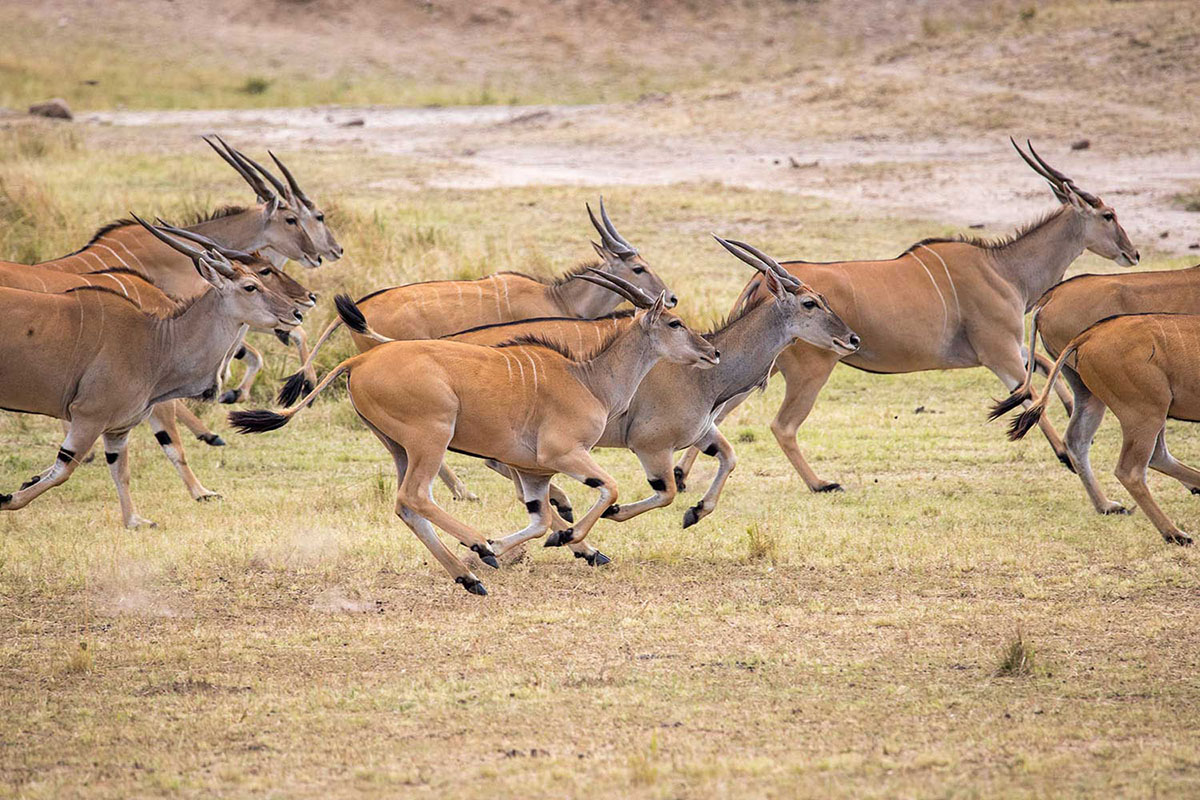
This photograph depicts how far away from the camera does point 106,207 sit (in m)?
14.4

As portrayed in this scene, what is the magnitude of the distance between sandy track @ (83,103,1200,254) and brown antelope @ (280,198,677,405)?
704cm

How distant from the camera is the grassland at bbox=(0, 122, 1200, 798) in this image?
4430 millimetres

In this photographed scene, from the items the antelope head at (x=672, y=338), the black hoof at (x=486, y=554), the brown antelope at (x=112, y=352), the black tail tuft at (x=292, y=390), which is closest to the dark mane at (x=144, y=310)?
the brown antelope at (x=112, y=352)

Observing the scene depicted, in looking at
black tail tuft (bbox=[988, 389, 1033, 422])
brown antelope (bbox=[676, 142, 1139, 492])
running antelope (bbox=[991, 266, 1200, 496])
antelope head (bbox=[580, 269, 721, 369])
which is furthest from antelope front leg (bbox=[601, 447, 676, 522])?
running antelope (bbox=[991, 266, 1200, 496])

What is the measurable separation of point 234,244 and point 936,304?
4463 millimetres

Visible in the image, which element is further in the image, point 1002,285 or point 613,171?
point 613,171

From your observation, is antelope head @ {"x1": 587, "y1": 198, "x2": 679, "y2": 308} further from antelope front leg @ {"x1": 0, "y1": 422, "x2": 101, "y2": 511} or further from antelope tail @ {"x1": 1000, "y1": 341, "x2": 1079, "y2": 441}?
antelope front leg @ {"x1": 0, "y1": 422, "x2": 101, "y2": 511}

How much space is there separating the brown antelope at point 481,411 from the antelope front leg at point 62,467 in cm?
123

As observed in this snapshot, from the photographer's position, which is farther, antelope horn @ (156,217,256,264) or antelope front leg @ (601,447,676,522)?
antelope horn @ (156,217,256,264)

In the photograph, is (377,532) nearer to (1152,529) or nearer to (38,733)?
(38,733)

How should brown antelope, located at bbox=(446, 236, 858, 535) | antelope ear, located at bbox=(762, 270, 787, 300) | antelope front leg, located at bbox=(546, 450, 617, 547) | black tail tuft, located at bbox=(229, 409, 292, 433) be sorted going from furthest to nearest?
antelope ear, located at bbox=(762, 270, 787, 300) < brown antelope, located at bbox=(446, 236, 858, 535) < antelope front leg, located at bbox=(546, 450, 617, 547) < black tail tuft, located at bbox=(229, 409, 292, 433)

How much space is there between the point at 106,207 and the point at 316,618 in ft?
30.9

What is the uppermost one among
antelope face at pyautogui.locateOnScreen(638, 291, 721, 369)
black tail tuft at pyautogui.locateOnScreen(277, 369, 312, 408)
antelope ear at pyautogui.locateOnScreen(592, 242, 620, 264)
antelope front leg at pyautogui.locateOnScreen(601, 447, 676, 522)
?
antelope face at pyautogui.locateOnScreen(638, 291, 721, 369)

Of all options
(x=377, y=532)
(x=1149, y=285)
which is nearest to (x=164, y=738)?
(x=377, y=532)
